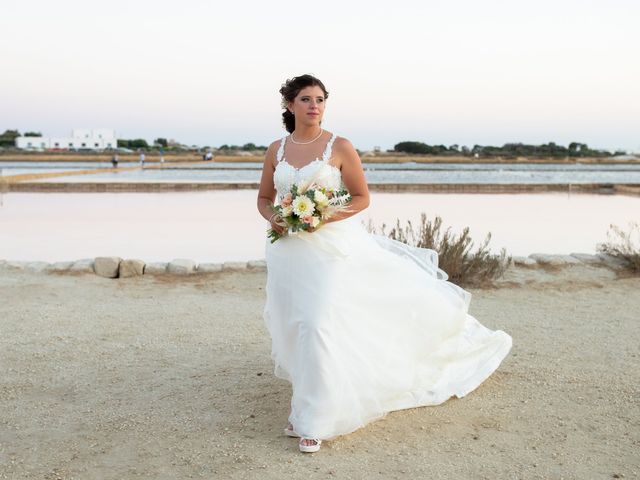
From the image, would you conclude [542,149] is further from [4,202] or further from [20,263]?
[20,263]

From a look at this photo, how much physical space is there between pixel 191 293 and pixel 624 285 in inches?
232

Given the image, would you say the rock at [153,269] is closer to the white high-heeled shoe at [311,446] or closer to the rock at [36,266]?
the rock at [36,266]

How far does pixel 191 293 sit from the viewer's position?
362 inches

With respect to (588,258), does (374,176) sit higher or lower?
lower

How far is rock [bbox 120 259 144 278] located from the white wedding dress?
220 inches

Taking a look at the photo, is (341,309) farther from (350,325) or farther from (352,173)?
(352,173)

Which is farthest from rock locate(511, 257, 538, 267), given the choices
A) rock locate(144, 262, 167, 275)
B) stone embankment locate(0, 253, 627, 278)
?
rock locate(144, 262, 167, 275)

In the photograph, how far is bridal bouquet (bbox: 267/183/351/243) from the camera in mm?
4266

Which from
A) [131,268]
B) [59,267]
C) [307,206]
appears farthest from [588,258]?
[307,206]

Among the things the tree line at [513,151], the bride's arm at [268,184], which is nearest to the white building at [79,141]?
the tree line at [513,151]

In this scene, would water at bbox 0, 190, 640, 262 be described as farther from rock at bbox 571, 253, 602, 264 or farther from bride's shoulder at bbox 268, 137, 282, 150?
bride's shoulder at bbox 268, 137, 282, 150

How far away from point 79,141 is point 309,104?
159 m

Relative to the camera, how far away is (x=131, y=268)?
1016cm

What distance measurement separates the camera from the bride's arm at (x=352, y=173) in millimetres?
4641
